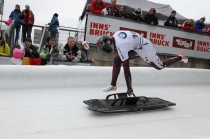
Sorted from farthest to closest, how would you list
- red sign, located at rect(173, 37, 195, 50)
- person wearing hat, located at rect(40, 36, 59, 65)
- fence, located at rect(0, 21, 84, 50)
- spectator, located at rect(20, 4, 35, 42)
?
red sign, located at rect(173, 37, 195, 50) → spectator, located at rect(20, 4, 35, 42) → fence, located at rect(0, 21, 84, 50) → person wearing hat, located at rect(40, 36, 59, 65)

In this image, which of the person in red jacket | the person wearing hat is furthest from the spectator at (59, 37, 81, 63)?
the person in red jacket

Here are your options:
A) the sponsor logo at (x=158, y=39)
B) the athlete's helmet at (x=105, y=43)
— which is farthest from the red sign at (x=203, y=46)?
the athlete's helmet at (x=105, y=43)

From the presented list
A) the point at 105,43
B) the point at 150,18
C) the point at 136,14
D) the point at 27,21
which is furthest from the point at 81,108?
the point at 150,18

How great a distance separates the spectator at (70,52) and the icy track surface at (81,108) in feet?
2.73

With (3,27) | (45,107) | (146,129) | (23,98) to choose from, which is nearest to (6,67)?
(23,98)

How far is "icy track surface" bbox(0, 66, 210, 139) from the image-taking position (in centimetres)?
199

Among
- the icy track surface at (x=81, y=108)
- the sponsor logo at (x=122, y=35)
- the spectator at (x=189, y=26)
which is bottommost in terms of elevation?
the icy track surface at (x=81, y=108)

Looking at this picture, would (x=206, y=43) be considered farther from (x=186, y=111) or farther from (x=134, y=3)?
(x=186, y=111)

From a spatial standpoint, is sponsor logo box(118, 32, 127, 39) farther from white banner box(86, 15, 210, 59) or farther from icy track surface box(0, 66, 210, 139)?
white banner box(86, 15, 210, 59)

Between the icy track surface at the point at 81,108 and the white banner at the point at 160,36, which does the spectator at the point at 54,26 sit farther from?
the icy track surface at the point at 81,108

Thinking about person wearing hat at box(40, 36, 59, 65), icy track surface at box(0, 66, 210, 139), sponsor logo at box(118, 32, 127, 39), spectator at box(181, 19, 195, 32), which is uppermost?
spectator at box(181, 19, 195, 32)

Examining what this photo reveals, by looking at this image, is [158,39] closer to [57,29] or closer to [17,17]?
[57,29]

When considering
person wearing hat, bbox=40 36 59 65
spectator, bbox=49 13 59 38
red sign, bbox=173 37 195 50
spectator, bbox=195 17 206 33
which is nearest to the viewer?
person wearing hat, bbox=40 36 59 65

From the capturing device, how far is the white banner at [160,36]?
648cm
